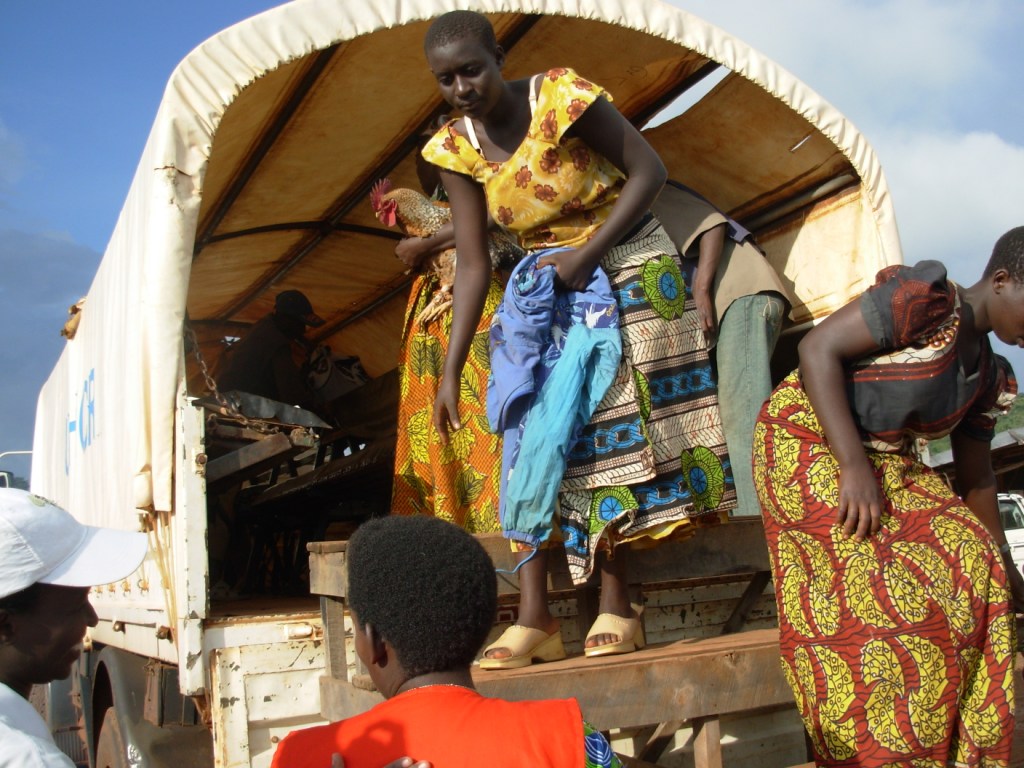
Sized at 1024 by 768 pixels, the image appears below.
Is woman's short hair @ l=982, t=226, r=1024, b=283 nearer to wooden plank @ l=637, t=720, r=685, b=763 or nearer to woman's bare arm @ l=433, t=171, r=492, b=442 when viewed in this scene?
woman's bare arm @ l=433, t=171, r=492, b=442

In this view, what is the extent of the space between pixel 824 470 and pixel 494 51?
140cm

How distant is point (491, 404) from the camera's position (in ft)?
9.15

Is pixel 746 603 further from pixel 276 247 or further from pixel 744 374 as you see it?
pixel 276 247

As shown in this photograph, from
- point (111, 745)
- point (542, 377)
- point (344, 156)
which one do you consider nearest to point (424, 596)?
point (542, 377)

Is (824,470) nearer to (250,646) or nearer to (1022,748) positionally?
(1022,748)

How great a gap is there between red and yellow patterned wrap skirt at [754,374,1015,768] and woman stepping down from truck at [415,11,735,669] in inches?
17.1

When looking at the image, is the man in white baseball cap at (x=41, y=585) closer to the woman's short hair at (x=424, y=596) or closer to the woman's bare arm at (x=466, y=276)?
the woman's short hair at (x=424, y=596)

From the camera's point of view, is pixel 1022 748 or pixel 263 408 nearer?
pixel 1022 748

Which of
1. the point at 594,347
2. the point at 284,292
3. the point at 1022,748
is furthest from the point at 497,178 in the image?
the point at 284,292

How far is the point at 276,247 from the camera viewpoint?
18.2 ft

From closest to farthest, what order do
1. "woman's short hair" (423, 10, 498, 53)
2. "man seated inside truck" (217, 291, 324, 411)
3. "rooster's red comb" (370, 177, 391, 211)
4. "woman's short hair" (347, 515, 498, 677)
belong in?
"woman's short hair" (347, 515, 498, 677)
"woman's short hair" (423, 10, 498, 53)
"rooster's red comb" (370, 177, 391, 211)
"man seated inside truck" (217, 291, 324, 411)

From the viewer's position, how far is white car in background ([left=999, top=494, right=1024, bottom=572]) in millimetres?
13359

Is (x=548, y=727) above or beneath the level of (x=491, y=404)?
beneath

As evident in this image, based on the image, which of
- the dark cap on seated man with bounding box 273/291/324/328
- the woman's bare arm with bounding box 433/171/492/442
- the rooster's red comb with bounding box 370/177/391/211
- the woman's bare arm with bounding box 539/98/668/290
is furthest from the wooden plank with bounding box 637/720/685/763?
the dark cap on seated man with bounding box 273/291/324/328
